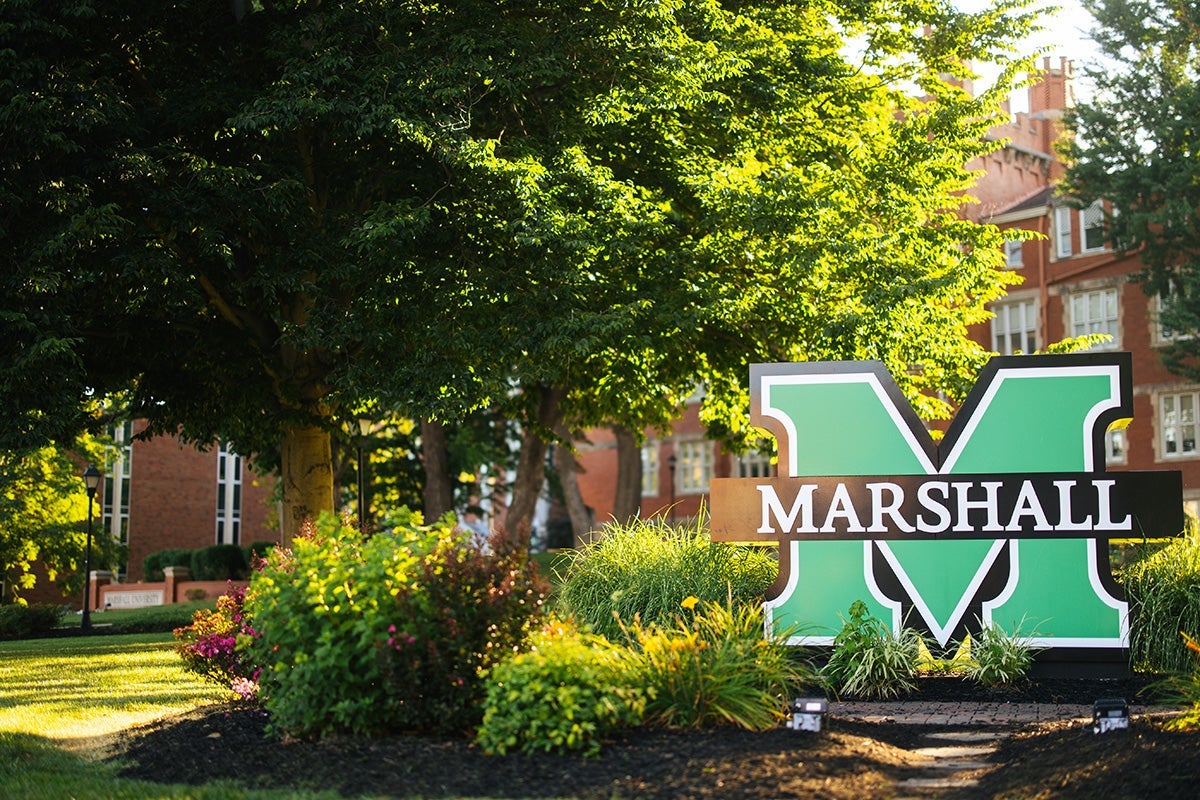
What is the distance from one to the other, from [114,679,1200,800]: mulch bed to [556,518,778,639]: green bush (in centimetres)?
337

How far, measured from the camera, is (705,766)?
761cm

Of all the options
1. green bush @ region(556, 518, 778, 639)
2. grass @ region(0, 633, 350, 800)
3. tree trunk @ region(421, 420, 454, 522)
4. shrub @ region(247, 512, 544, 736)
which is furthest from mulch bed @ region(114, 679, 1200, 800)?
tree trunk @ region(421, 420, 454, 522)

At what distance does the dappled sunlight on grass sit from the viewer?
1138 centimetres

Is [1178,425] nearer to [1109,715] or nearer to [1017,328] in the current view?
[1017,328]

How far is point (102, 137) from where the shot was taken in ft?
57.2

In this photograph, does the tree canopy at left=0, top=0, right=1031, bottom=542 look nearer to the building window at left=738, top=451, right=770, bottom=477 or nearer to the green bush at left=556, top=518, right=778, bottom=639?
the green bush at left=556, top=518, right=778, bottom=639

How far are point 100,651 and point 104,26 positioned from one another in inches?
367

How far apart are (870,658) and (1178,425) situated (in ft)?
119

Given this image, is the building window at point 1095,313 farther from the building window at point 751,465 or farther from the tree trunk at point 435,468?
the tree trunk at point 435,468

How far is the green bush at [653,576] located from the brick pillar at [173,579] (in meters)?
32.2

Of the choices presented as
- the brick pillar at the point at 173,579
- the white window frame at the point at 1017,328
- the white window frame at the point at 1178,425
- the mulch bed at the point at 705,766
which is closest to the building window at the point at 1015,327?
the white window frame at the point at 1017,328

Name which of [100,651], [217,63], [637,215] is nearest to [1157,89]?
[637,215]

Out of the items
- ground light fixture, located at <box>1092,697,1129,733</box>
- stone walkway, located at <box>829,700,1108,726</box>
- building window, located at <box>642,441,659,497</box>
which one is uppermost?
building window, located at <box>642,441,659,497</box>

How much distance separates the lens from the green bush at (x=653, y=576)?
12617mm
